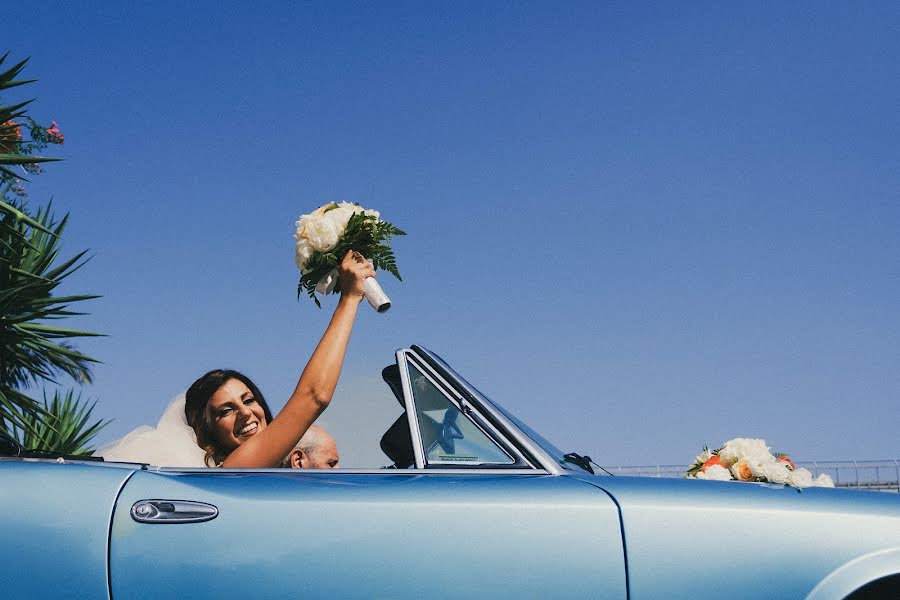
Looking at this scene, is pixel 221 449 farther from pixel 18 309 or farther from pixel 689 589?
pixel 18 309

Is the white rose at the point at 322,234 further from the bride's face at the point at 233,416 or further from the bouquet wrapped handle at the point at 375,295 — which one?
the bride's face at the point at 233,416

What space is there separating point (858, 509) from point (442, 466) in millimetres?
1143

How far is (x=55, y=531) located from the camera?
6.67 ft

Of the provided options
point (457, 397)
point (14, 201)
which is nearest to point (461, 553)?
point (457, 397)

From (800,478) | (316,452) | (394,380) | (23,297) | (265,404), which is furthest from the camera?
(23,297)

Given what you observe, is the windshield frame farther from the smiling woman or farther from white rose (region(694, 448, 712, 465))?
white rose (region(694, 448, 712, 465))

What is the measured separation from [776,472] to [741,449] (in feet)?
1.18

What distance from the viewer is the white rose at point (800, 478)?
264 centimetres

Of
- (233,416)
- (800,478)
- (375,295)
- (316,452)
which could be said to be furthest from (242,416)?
(800,478)

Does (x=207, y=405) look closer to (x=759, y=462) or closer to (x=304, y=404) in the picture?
(x=304, y=404)

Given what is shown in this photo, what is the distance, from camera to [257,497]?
83.6 inches

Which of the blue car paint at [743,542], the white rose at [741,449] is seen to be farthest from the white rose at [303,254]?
the white rose at [741,449]

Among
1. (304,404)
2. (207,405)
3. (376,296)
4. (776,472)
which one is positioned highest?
(376,296)

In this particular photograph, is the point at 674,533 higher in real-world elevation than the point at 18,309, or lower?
lower
